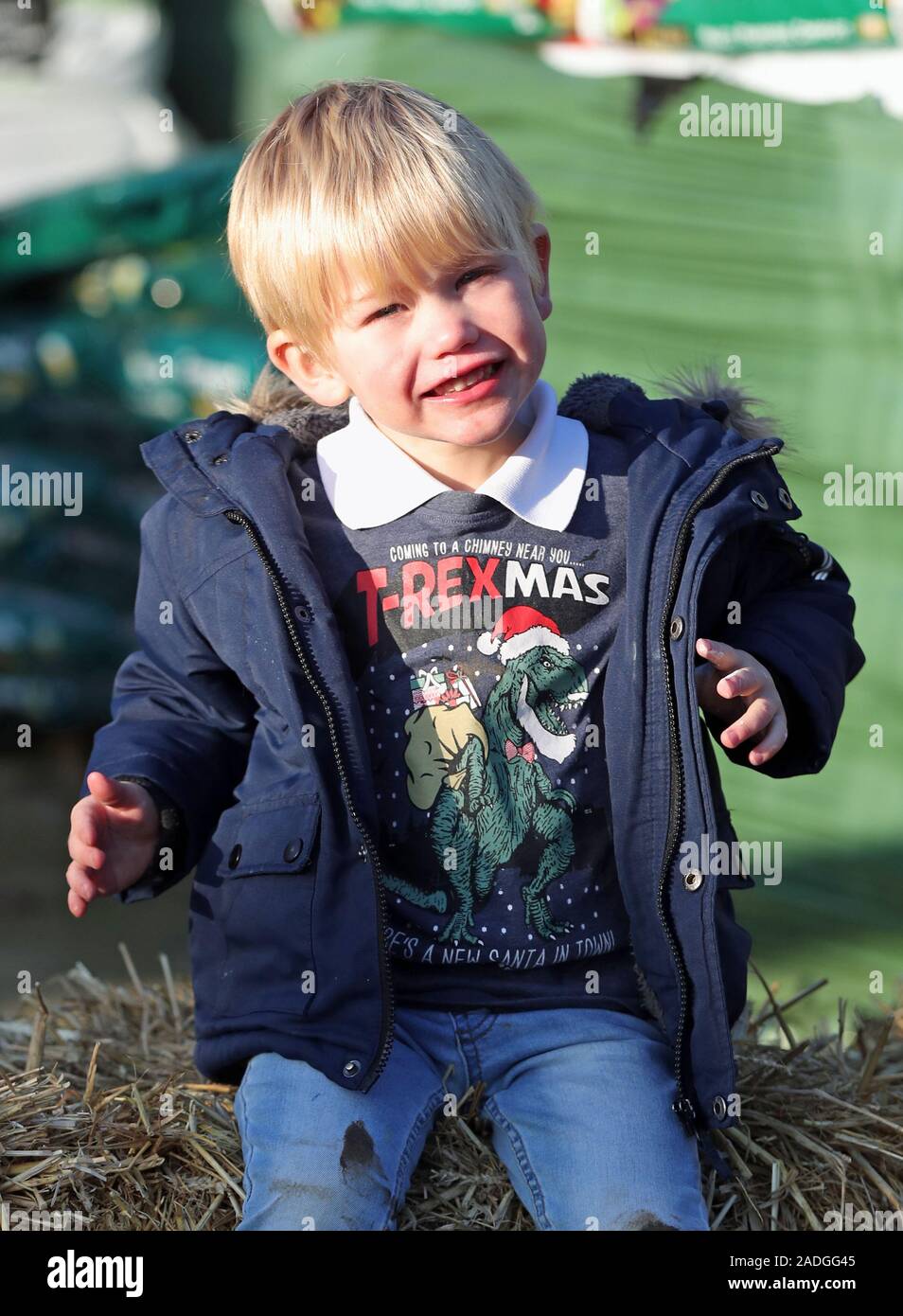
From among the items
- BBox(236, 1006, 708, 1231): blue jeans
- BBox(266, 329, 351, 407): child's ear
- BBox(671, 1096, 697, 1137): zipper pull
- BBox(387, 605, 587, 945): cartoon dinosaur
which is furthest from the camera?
BBox(266, 329, 351, 407): child's ear

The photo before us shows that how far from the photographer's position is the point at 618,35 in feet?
11.9

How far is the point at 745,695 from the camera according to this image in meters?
1.97

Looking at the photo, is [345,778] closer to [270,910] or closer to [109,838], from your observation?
[270,910]

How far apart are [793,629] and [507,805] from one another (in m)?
0.45

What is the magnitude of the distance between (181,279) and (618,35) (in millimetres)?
1730

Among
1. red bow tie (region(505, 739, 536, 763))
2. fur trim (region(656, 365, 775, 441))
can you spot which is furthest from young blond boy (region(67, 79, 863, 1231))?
fur trim (region(656, 365, 775, 441))

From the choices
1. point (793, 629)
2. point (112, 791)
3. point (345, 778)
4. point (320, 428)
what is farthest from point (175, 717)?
point (793, 629)

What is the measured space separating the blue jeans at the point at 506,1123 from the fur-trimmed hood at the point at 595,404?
0.84 metres

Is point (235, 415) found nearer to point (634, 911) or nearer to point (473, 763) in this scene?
point (473, 763)

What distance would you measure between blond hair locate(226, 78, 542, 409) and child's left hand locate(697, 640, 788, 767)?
0.56 metres

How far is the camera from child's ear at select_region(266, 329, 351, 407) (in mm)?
2213

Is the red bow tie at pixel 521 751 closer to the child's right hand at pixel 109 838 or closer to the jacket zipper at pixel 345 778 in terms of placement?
the jacket zipper at pixel 345 778

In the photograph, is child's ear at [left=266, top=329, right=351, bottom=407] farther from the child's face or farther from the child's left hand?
the child's left hand
